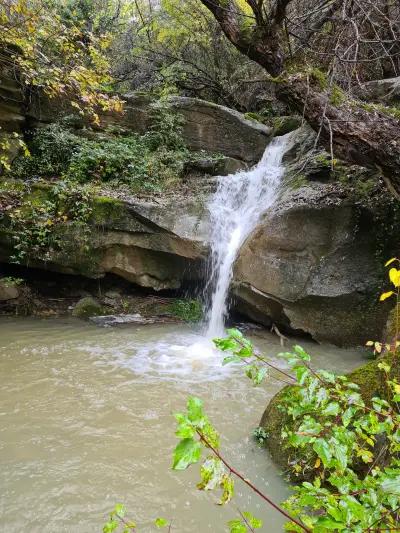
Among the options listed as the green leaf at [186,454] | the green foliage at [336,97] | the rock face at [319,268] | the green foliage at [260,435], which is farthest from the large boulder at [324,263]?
the green leaf at [186,454]

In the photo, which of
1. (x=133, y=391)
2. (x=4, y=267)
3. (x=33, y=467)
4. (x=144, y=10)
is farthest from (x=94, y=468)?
(x=144, y=10)

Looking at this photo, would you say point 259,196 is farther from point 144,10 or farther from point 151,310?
point 144,10

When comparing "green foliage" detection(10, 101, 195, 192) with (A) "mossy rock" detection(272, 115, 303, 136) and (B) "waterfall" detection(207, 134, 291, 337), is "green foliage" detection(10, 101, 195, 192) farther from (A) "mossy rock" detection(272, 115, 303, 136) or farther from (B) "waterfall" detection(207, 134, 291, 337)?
(A) "mossy rock" detection(272, 115, 303, 136)

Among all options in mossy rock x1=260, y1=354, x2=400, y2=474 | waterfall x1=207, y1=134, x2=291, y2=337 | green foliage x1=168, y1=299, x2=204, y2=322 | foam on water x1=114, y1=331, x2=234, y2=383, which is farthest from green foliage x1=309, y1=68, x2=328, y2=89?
green foliage x1=168, y1=299, x2=204, y2=322

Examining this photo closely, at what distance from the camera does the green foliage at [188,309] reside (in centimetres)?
710

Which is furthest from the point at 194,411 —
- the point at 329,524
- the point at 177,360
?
the point at 177,360

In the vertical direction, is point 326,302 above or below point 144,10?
below

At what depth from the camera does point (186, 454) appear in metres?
0.92

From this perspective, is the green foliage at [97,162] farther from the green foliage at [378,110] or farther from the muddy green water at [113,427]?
the green foliage at [378,110]

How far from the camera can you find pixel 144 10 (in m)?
14.3

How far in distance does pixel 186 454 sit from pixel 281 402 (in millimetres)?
2004

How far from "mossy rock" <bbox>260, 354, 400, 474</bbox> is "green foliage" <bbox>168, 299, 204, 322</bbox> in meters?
3.84

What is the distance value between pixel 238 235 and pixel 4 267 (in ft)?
14.9

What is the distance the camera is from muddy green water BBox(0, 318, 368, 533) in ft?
7.96
